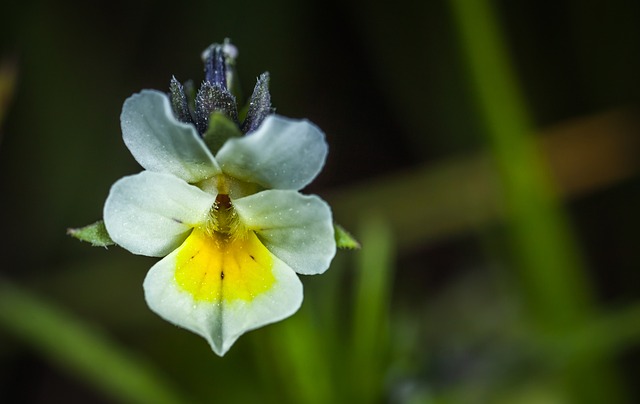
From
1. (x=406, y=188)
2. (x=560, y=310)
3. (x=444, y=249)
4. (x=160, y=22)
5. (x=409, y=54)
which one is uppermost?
(x=160, y=22)

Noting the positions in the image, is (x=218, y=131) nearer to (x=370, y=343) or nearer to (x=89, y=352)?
(x=370, y=343)

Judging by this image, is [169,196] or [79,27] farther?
[79,27]

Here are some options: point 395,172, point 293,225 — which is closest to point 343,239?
point 293,225

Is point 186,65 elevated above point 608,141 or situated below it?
above

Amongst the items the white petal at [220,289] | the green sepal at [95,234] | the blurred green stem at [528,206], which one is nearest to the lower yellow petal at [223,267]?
the white petal at [220,289]

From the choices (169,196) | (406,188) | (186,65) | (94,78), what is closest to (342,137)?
(406,188)

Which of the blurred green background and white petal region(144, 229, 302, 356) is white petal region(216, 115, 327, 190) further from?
the blurred green background

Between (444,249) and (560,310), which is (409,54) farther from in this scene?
(560,310)

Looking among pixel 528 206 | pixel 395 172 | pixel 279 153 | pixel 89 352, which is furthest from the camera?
pixel 395 172
